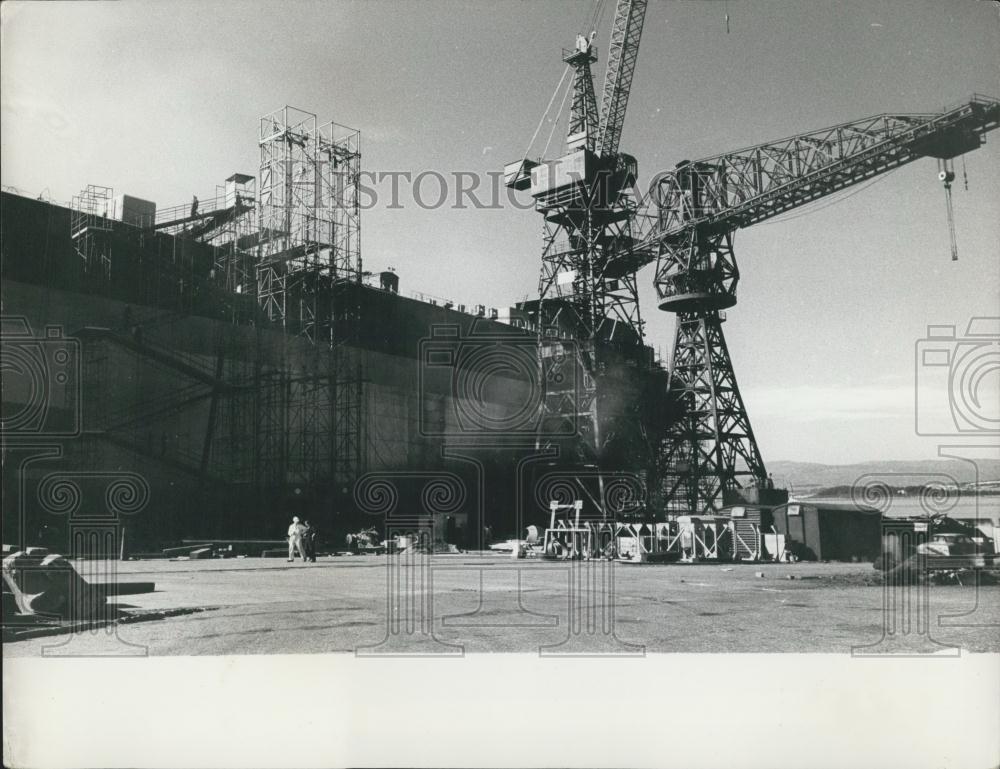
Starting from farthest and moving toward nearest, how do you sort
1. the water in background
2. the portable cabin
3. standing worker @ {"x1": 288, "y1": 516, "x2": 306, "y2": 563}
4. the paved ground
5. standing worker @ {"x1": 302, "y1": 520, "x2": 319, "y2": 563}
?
1. the portable cabin
2. standing worker @ {"x1": 302, "y1": 520, "x2": 319, "y2": 563}
3. standing worker @ {"x1": 288, "y1": 516, "x2": 306, "y2": 563}
4. the water in background
5. the paved ground

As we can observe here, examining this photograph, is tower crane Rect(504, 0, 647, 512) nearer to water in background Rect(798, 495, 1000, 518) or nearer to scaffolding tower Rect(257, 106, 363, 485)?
scaffolding tower Rect(257, 106, 363, 485)

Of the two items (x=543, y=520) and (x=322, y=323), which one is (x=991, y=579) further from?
(x=322, y=323)

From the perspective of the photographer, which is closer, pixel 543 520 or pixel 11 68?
pixel 11 68

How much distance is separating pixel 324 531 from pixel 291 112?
11.0m

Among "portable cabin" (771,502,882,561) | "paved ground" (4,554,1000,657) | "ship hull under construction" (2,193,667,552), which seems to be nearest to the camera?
"paved ground" (4,554,1000,657)

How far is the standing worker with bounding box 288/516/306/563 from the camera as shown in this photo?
1752cm

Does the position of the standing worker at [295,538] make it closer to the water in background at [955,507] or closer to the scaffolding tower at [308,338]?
the scaffolding tower at [308,338]

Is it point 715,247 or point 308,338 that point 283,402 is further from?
point 715,247

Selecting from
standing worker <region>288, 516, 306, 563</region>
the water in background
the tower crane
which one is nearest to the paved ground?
the water in background

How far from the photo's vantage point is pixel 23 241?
13.9 meters

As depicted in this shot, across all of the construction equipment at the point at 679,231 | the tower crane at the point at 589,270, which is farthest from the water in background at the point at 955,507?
the tower crane at the point at 589,270

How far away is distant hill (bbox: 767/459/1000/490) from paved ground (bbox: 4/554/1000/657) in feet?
6.66

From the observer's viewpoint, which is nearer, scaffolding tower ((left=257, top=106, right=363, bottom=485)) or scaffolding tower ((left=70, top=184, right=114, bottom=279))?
scaffolding tower ((left=70, top=184, right=114, bottom=279))

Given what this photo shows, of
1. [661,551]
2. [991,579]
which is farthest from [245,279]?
[991,579]
